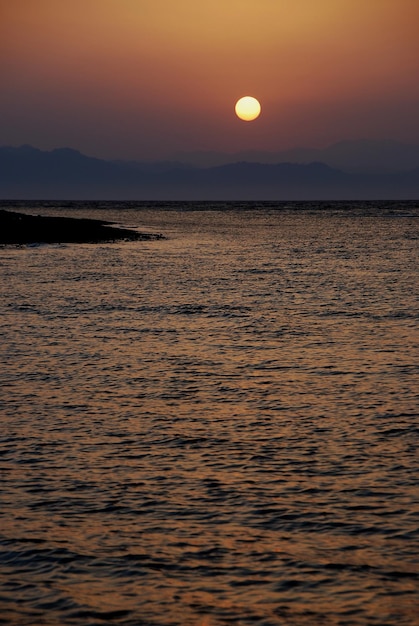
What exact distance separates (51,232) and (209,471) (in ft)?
306

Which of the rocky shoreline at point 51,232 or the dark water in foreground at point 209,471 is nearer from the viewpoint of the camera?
the dark water in foreground at point 209,471

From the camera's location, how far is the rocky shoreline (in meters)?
96.6

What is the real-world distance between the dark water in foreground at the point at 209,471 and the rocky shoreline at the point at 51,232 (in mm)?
63713

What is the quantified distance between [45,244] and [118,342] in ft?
214

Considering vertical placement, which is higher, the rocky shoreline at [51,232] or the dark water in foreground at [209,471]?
the rocky shoreline at [51,232]

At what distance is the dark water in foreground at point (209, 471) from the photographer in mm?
10055

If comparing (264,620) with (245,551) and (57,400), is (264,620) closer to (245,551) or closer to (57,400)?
(245,551)

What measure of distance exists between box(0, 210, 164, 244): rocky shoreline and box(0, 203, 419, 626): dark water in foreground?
63.7m

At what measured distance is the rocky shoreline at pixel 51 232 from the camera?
9662 cm

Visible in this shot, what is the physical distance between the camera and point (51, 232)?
104625 mm

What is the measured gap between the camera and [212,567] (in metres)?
10.7

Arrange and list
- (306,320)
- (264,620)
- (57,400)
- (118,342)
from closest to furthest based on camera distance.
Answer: (264,620) < (57,400) < (118,342) < (306,320)

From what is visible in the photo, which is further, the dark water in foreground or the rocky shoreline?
the rocky shoreline

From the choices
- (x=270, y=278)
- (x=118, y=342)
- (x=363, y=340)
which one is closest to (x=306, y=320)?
(x=363, y=340)
